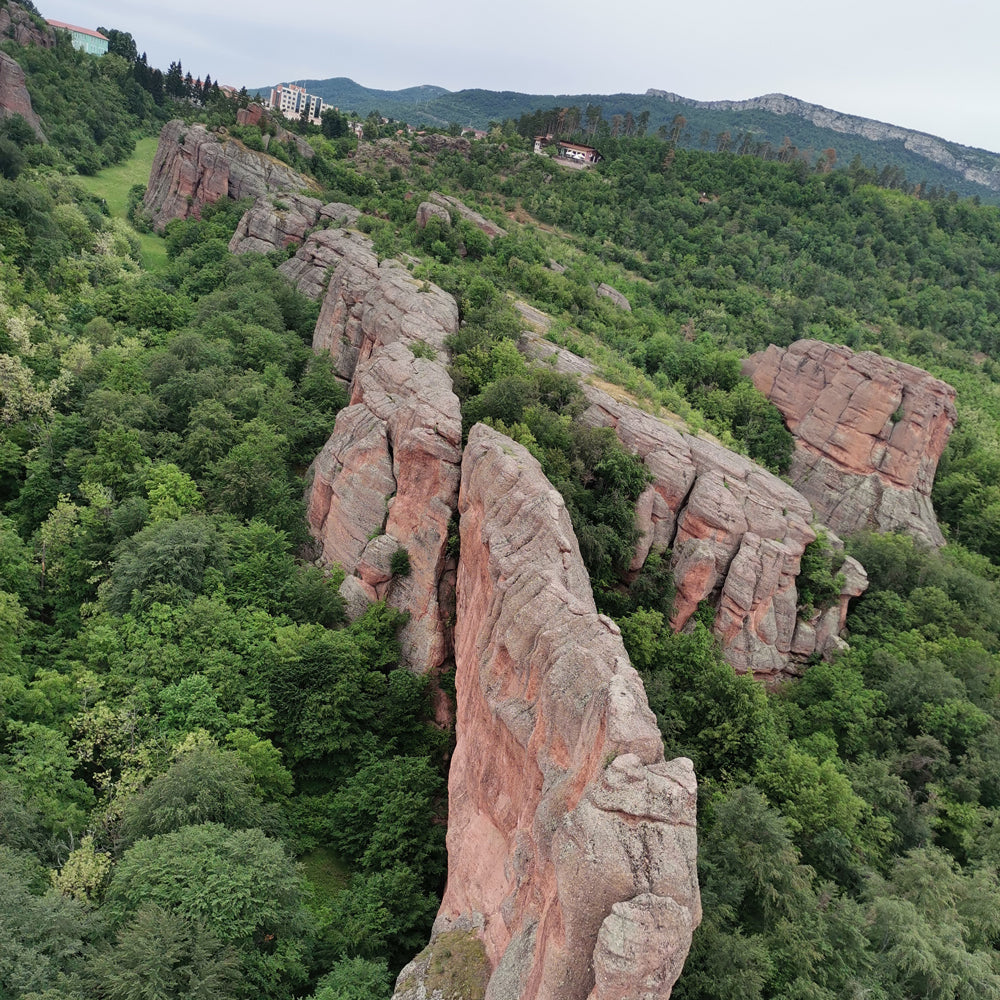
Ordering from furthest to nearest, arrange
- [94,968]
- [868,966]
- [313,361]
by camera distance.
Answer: [313,361] → [868,966] → [94,968]

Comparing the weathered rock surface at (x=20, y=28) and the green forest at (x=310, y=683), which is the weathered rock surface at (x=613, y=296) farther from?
the weathered rock surface at (x=20, y=28)

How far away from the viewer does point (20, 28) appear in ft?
310

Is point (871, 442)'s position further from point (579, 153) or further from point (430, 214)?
point (579, 153)

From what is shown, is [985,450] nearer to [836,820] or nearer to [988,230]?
[836,820]

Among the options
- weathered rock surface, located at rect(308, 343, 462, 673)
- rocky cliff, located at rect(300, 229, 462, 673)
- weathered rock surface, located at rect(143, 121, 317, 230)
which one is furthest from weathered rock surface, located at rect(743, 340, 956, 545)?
weathered rock surface, located at rect(143, 121, 317, 230)

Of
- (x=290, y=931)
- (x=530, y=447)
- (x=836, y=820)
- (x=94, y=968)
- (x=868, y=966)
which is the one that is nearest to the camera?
(x=94, y=968)

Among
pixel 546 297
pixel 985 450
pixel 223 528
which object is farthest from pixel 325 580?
pixel 985 450

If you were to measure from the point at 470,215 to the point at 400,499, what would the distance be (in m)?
52.5

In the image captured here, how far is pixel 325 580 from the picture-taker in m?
32.1

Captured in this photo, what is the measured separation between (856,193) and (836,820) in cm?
10148

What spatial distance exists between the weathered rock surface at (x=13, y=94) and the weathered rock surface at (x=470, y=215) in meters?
48.7

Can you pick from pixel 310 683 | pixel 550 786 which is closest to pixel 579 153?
pixel 310 683

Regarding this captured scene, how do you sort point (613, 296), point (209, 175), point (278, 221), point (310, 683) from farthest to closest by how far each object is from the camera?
point (209, 175) → point (613, 296) → point (278, 221) → point (310, 683)

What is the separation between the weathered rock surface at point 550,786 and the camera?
11773 mm
